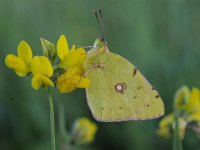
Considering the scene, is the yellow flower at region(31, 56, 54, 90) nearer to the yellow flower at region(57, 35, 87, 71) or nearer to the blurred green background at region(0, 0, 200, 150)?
the yellow flower at region(57, 35, 87, 71)

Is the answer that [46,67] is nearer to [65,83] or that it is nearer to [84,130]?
[65,83]

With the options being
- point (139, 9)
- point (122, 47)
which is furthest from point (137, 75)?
point (139, 9)

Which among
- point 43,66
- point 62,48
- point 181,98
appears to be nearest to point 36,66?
point 43,66

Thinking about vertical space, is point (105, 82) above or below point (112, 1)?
below

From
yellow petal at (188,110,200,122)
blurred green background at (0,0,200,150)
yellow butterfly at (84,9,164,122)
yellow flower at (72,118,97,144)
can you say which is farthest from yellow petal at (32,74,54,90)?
blurred green background at (0,0,200,150)

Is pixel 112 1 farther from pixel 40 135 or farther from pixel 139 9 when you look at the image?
pixel 40 135

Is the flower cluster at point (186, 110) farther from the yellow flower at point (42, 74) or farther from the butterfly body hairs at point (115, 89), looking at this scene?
the yellow flower at point (42, 74)

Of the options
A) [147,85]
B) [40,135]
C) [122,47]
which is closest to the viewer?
[147,85]
